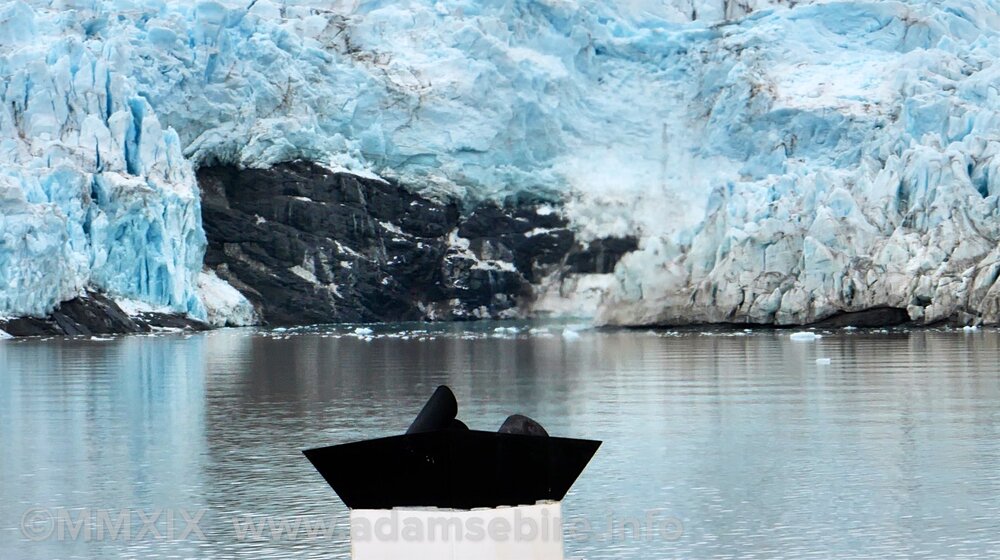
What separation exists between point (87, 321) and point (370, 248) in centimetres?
1786

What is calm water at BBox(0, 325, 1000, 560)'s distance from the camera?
874 cm

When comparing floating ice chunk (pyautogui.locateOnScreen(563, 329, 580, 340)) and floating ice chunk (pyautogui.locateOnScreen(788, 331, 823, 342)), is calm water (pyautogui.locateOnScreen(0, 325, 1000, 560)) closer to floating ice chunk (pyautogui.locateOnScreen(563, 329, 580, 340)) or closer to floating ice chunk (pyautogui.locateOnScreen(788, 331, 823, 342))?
floating ice chunk (pyautogui.locateOnScreen(788, 331, 823, 342))

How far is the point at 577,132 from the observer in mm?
55844

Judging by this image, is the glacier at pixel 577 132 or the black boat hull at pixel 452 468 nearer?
the black boat hull at pixel 452 468

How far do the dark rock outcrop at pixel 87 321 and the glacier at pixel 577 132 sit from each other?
2.10 feet

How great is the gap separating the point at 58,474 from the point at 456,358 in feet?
56.1

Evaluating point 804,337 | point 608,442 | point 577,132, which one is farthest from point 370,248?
point 608,442

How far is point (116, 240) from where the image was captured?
4053cm

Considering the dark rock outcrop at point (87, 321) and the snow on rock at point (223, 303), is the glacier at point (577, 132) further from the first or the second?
the dark rock outcrop at point (87, 321)

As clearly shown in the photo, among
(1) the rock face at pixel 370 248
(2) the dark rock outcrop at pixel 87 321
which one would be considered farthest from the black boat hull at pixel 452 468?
(1) the rock face at pixel 370 248

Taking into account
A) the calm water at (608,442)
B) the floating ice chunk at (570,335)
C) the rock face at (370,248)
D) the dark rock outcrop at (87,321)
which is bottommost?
the calm water at (608,442)

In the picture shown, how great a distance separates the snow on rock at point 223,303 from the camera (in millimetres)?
48938

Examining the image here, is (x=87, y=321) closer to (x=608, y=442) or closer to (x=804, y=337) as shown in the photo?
(x=804, y=337)

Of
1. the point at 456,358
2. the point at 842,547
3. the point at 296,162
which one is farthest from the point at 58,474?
the point at 296,162
